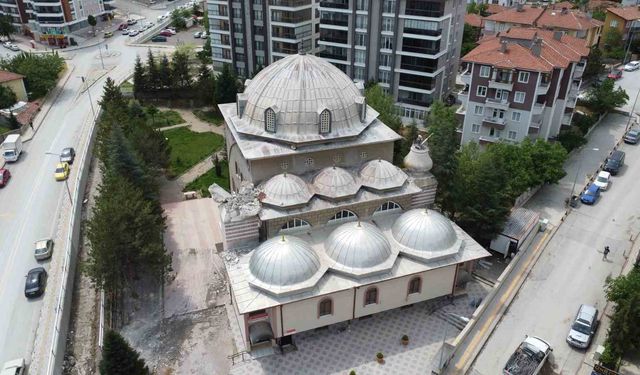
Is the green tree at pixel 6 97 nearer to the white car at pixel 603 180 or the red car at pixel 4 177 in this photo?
the red car at pixel 4 177

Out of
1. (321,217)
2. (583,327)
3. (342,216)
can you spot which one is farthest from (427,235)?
(583,327)

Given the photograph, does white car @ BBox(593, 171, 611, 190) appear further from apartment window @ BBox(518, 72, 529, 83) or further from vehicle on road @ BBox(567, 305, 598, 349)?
vehicle on road @ BBox(567, 305, 598, 349)

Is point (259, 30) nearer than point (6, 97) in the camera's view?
No

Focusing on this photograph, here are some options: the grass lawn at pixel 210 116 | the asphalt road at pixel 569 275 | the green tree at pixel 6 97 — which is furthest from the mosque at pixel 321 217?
the green tree at pixel 6 97

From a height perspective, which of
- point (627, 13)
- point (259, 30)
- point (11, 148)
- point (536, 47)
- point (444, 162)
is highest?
point (536, 47)

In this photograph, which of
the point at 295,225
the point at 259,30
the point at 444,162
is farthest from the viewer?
the point at 259,30

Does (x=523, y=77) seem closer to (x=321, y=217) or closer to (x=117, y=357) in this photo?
(x=321, y=217)

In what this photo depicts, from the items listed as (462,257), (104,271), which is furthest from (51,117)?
(462,257)
